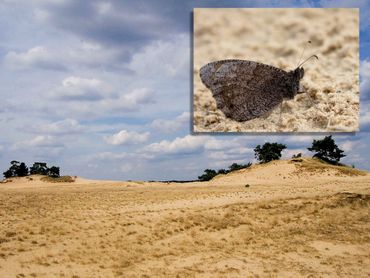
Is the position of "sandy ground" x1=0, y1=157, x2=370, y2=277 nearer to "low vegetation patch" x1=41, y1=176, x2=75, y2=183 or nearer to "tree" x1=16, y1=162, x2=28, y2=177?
"low vegetation patch" x1=41, y1=176, x2=75, y2=183

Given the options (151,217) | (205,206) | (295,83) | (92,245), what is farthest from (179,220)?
(295,83)

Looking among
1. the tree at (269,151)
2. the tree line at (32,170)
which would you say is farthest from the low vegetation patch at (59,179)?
the tree at (269,151)

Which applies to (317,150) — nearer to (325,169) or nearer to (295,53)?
(325,169)

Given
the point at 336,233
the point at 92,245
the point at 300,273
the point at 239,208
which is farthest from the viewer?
the point at 239,208

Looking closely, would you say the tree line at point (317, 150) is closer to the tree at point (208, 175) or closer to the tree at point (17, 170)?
the tree at point (208, 175)

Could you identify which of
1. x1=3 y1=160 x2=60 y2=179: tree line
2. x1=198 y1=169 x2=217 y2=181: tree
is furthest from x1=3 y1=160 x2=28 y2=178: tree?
x1=198 y1=169 x2=217 y2=181: tree

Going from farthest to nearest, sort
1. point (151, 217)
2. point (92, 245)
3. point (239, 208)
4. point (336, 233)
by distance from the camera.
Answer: point (239, 208) → point (151, 217) → point (336, 233) → point (92, 245)

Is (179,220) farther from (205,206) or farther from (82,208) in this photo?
(82,208)
